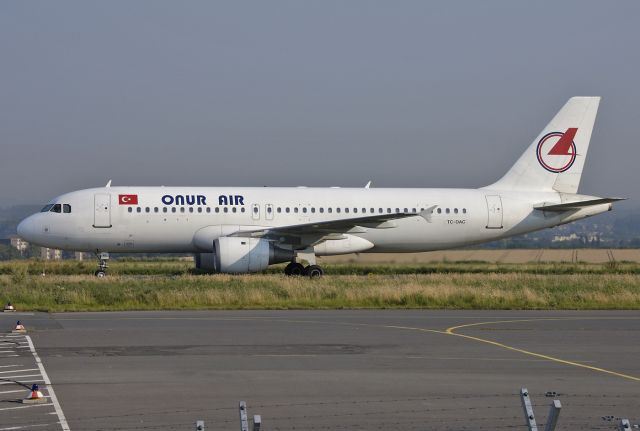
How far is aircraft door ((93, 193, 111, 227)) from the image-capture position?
129 feet

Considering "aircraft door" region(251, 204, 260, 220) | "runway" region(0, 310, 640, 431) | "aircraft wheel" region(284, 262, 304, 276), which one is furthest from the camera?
"aircraft door" region(251, 204, 260, 220)

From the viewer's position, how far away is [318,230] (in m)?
38.9

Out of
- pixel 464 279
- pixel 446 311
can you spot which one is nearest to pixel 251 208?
pixel 464 279

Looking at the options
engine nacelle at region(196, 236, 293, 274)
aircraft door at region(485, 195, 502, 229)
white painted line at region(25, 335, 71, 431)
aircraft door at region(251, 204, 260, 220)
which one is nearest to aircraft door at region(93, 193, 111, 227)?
engine nacelle at region(196, 236, 293, 274)

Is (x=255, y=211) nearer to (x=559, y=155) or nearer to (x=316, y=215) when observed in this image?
(x=316, y=215)

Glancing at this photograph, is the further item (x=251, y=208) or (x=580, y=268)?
(x=580, y=268)

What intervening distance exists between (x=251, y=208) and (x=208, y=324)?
17.7 meters

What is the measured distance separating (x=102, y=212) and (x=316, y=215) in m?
8.39

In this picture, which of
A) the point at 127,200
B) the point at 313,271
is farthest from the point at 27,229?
the point at 313,271

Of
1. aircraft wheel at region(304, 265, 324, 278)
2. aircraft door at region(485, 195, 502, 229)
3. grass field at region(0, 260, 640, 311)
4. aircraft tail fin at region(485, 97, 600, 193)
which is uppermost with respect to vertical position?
aircraft tail fin at region(485, 97, 600, 193)

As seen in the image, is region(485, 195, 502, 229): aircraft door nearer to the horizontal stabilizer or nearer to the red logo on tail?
the horizontal stabilizer

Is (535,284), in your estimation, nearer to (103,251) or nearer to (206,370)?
(103,251)

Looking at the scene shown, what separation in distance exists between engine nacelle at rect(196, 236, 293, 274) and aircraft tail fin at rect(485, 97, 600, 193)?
11986mm

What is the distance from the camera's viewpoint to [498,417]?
450 inches
